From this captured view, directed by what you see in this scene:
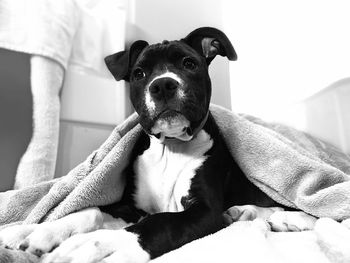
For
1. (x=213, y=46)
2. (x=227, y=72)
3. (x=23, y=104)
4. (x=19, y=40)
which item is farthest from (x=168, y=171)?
(x=227, y=72)

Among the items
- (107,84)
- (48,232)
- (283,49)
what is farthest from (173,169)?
(283,49)

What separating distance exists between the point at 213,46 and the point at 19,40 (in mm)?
1236

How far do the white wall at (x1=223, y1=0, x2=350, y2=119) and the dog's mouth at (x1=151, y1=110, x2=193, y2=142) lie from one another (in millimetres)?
1496

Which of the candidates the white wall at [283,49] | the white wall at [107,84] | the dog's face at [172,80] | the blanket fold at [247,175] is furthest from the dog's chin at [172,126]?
the white wall at [283,49]

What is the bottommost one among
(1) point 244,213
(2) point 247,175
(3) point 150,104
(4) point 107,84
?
(1) point 244,213

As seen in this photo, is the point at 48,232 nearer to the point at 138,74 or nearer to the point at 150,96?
the point at 150,96

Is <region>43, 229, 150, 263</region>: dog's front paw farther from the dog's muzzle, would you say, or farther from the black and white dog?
the dog's muzzle

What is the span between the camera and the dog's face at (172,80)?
125 cm

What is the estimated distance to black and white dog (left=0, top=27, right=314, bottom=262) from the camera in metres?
1.03

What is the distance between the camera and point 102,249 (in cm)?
85

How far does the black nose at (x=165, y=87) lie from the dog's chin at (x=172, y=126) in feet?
0.25

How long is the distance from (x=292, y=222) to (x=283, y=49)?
73.2 inches

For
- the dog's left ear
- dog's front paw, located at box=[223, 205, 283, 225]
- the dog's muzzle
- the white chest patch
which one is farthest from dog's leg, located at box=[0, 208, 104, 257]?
the dog's left ear

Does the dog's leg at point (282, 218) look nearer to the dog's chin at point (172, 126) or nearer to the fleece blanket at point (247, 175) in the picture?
the fleece blanket at point (247, 175)
